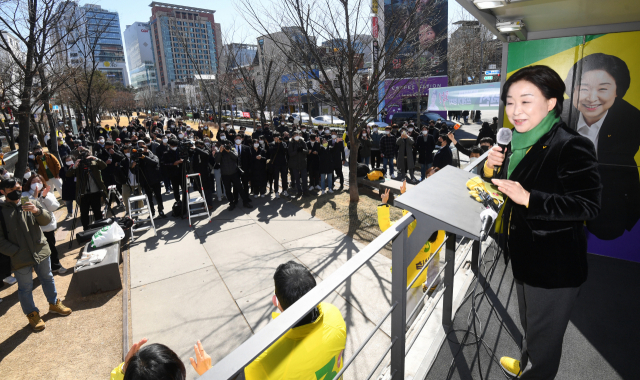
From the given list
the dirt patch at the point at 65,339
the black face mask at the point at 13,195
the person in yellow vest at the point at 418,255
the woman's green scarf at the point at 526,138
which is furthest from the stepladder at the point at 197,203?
the woman's green scarf at the point at 526,138

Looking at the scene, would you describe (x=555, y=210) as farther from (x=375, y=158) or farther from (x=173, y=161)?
(x=375, y=158)

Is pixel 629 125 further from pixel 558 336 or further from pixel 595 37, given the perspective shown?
pixel 558 336

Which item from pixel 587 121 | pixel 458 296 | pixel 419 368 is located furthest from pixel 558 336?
pixel 587 121

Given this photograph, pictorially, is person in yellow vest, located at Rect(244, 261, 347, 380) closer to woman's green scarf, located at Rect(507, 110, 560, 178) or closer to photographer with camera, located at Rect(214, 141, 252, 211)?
woman's green scarf, located at Rect(507, 110, 560, 178)

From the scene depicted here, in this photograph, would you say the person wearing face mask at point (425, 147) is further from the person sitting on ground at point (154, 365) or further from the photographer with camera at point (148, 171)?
the person sitting on ground at point (154, 365)

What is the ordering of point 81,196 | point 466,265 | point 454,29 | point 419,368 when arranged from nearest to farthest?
point 419,368
point 466,265
point 81,196
point 454,29

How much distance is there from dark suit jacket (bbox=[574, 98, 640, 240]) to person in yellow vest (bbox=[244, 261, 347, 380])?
381cm

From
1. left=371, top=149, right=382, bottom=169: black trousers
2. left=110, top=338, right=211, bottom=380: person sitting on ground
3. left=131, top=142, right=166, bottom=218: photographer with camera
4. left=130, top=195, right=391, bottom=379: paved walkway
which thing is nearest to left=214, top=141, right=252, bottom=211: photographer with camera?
left=130, top=195, right=391, bottom=379: paved walkway

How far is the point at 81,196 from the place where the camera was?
729 cm

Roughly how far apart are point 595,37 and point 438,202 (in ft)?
13.2

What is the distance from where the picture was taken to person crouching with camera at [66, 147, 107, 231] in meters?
7.07

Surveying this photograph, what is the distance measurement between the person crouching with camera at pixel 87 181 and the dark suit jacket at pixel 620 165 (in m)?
8.68

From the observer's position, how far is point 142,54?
5379 inches

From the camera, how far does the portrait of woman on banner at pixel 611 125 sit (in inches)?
156
